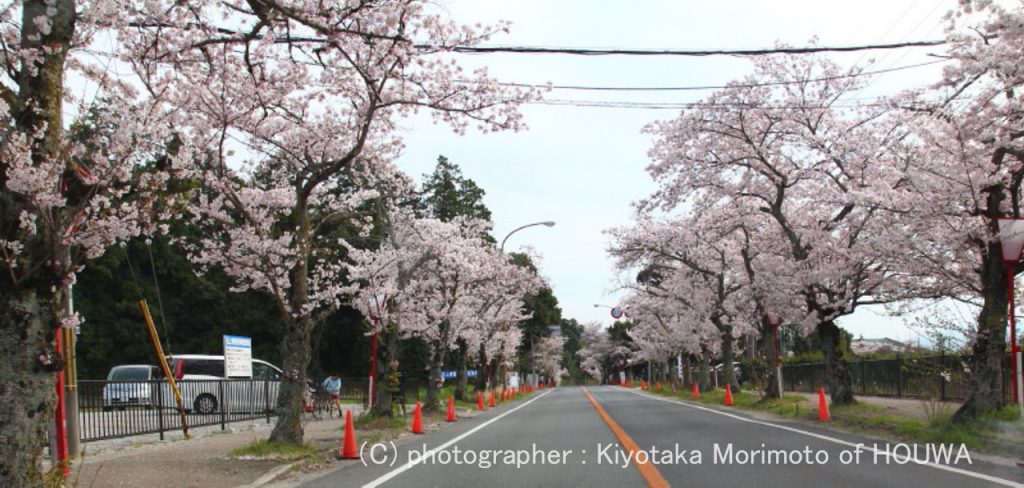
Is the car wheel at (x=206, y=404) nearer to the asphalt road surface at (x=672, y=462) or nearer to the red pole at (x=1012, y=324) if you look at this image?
the asphalt road surface at (x=672, y=462)

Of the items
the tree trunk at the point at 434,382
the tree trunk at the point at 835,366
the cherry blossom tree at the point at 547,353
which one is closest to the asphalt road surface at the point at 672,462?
the tree trunk at the point at 835,366

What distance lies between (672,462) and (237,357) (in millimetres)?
14618

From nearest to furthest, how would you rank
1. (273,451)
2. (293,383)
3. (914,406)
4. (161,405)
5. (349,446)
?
(273,451) < (349,446) < (293,383) < (161,405) < (914,406)

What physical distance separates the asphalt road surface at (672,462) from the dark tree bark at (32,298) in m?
4.17

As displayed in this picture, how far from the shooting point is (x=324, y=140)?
15398 mm

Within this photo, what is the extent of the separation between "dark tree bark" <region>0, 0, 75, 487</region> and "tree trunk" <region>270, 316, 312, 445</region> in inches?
273

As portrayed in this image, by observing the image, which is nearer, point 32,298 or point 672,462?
point 32,298

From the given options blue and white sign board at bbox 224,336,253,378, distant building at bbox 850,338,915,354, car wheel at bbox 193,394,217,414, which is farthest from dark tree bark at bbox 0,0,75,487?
distant building at bbox 850,338,915,354

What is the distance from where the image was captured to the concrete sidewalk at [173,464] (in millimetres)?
10508

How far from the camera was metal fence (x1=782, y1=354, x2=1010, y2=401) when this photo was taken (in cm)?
1727

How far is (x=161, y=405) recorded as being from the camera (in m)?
17.5

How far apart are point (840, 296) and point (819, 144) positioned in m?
4.08

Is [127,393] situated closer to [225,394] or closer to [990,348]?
[225,394]

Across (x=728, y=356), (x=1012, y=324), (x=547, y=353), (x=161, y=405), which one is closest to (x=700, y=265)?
(x=728, y=356)
